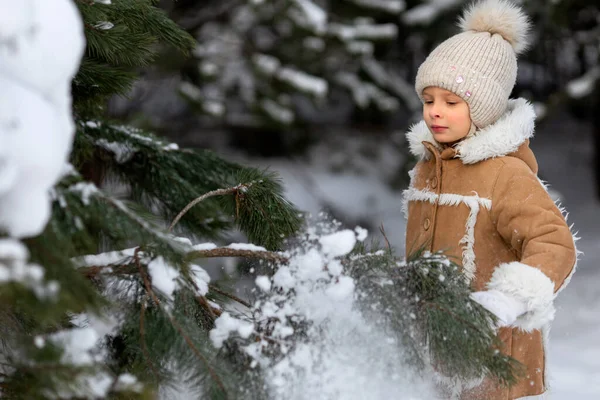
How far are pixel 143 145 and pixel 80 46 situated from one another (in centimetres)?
97

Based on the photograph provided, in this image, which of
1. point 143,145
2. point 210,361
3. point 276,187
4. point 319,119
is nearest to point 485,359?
point 210,361

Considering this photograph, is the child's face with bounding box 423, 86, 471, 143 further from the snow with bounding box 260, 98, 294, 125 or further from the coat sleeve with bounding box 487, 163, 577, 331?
the snow with bounding box 260, 98, 294, 125

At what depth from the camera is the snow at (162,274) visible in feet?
3.51

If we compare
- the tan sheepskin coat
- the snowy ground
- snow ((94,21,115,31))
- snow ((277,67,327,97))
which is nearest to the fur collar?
the tan sheepskin coat

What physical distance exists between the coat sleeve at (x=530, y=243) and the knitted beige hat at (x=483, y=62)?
218mm

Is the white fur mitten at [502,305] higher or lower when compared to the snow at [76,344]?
lower

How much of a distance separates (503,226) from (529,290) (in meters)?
0.27

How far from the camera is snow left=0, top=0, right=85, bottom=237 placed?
76 cm

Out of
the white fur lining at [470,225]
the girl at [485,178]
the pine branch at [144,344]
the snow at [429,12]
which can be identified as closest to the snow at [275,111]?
the snow at [429,12]

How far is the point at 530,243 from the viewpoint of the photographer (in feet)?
4.99

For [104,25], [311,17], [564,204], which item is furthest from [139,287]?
[564,204]

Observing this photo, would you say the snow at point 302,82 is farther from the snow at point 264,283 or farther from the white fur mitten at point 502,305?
the snow at point 264,283

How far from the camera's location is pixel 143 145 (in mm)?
1812

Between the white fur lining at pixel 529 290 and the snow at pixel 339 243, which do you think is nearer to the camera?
the snow at pixel 339 243
